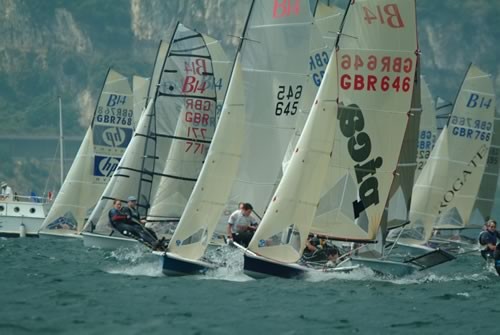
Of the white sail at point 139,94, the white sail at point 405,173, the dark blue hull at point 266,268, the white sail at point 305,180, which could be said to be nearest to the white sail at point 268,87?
the white sail at point 405,173

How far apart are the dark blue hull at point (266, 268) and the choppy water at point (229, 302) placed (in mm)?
162

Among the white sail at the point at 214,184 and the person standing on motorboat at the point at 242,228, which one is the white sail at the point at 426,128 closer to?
the white sail at the point at 214,184

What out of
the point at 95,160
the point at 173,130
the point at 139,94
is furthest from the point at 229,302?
the point at 139,94

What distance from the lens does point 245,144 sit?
33719 mm

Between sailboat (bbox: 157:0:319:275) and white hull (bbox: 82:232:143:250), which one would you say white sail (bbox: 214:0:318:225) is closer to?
sailboat (bbox: 157:0:319:275)

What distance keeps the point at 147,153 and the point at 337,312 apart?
597 inches

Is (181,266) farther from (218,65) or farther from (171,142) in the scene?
(218,65)

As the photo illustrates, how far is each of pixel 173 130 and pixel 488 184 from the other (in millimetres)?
12146

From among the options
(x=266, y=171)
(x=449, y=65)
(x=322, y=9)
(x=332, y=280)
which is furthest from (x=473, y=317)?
(x=449, y=65)

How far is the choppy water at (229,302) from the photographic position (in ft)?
74.6

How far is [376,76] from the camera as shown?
97.3ft

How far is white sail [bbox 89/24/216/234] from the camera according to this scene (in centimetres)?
3728

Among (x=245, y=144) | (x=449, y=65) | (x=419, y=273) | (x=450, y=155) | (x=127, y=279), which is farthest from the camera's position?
(x=449, y=65)

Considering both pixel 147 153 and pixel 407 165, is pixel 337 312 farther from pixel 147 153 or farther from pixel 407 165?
pixel 147 153
